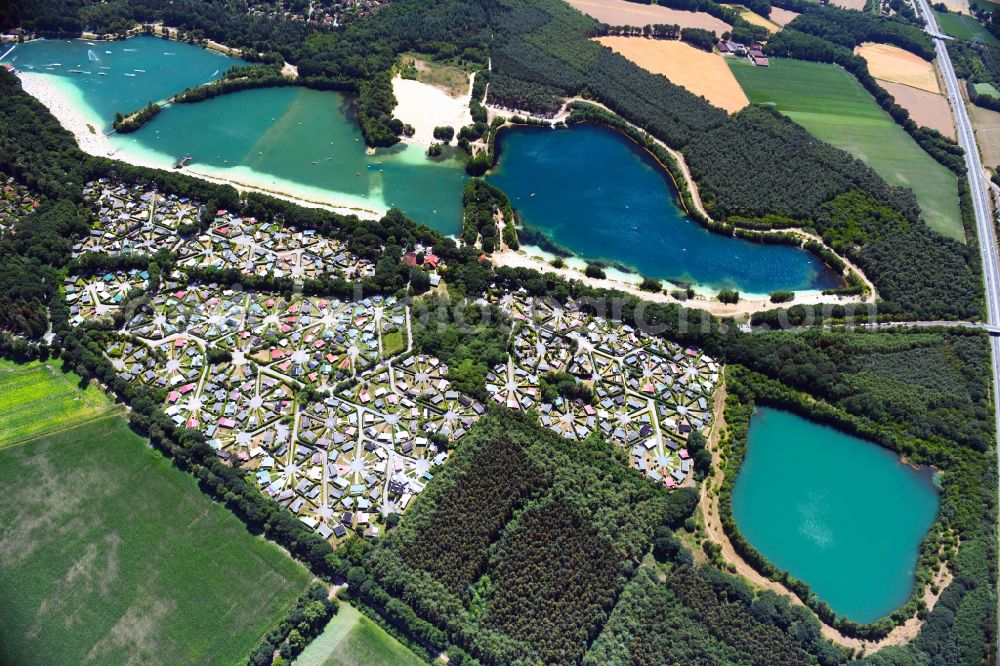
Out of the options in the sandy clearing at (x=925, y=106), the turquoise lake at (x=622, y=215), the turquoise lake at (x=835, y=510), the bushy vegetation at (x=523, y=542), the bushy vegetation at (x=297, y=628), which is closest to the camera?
the bushy vegetation at (x=297, y=628)

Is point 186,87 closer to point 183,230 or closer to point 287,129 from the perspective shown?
point 287,129

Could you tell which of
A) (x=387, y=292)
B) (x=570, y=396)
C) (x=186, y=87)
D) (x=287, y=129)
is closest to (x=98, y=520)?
(x=387, y=292)

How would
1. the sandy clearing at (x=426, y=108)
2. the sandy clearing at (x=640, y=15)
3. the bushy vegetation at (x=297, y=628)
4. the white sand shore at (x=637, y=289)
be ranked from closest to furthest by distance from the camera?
the bushy vegetation at (x=297, y=628), the white sand shore at (x=637, y=289), the sandy clearing at (x=426, y=108), the sandy clearing at (x=640, y=15)

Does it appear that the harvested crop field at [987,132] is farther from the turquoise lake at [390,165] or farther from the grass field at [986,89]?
the turquoise lake at [390,165]

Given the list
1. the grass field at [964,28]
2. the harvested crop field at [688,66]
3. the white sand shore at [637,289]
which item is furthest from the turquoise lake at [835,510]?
the grass field at [964,28]

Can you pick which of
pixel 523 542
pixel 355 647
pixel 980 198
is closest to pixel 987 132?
pixel 980 198

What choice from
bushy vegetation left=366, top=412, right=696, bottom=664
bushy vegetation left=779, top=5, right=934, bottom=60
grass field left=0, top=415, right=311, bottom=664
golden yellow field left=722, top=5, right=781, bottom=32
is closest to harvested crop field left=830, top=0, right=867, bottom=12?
bushy vegetation left=779, top=5, right=934, bottom=60
